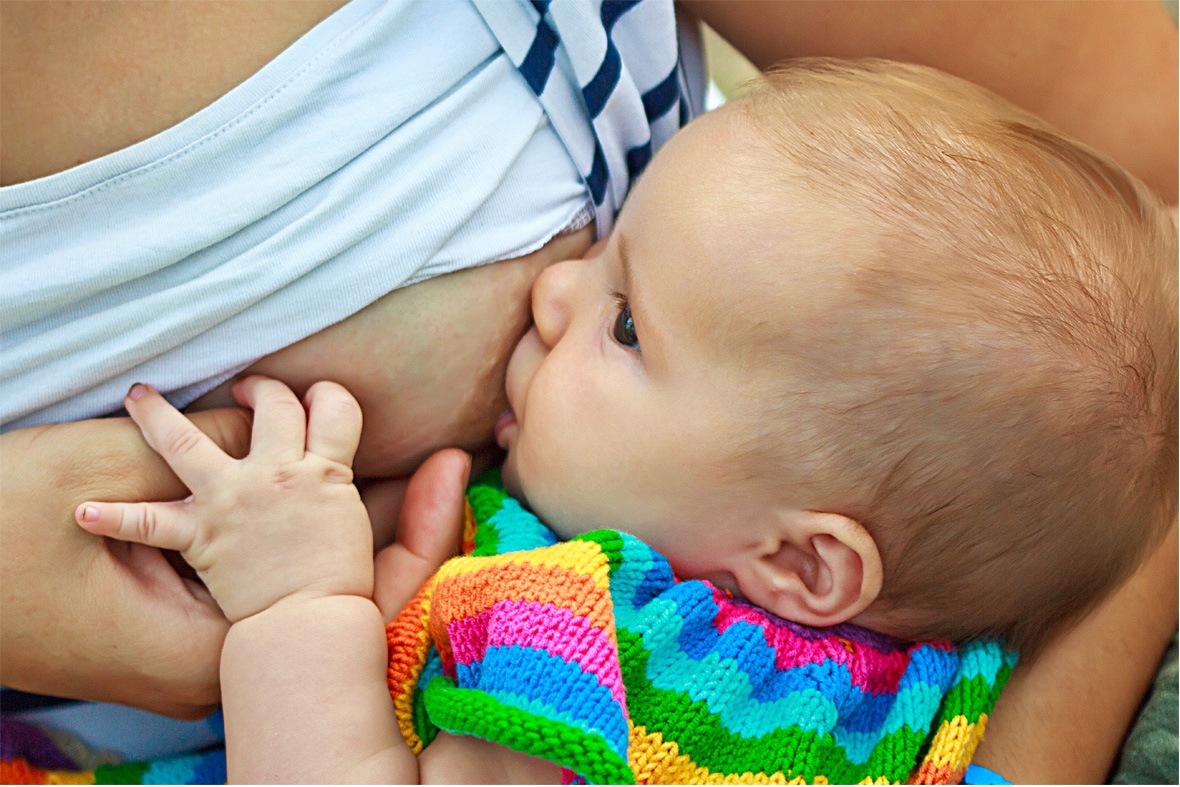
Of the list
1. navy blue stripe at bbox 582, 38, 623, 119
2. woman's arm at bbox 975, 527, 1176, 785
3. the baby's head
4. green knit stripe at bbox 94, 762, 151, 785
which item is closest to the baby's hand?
the baby's head

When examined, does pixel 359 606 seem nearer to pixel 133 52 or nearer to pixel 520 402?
pixel 520 402

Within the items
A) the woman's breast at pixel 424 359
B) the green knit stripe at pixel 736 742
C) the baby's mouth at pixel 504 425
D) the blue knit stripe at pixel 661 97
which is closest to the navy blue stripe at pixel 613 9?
the blue knit stripe at pixel 661 97

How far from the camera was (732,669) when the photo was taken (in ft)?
2.70

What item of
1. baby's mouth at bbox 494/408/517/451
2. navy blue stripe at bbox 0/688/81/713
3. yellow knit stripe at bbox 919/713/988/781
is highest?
baby's mouth at bbox 494/408/517/451

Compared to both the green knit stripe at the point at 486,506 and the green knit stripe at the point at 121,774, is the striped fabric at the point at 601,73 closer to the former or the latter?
the green knit stripe at the point at 486,506

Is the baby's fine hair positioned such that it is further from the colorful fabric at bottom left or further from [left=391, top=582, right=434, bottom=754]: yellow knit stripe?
the colorful fabric at bottom left

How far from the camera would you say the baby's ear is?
2.64ft

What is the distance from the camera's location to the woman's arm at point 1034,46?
116 cm

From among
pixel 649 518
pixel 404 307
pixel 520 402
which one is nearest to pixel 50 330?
pixel 404 307

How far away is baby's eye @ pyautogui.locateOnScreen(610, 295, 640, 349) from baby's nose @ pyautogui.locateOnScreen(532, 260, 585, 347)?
59 mm

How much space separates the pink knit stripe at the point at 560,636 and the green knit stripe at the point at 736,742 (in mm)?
40

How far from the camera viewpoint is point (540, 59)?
942mm

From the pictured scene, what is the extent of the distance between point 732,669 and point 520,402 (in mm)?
348

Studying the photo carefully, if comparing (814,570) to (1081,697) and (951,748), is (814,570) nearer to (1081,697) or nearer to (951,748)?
(951,748)
